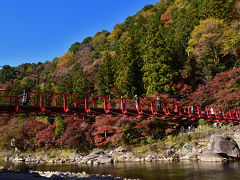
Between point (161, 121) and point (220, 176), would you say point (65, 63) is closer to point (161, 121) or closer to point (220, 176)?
point (161, 121)

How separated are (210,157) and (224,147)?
3.98 ft

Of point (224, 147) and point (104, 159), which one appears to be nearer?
point (224, 147)

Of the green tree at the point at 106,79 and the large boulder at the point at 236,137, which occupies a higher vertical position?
the green tree at the point at 106,79

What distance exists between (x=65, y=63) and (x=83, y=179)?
51.6 metres

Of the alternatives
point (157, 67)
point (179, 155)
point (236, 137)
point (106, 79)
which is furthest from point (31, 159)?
point (236, 137)

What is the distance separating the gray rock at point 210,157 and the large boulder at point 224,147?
29 cm

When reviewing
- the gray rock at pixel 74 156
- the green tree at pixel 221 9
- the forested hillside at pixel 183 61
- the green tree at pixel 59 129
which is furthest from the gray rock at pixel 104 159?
the green tree at pixel 221 9

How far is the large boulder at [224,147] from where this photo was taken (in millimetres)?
13531

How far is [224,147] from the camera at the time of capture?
13.6 metres

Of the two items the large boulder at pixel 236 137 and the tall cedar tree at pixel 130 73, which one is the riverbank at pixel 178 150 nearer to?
the large boulder at pixel 236 137

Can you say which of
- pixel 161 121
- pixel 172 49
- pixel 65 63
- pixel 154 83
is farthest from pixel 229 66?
pixel 65 63

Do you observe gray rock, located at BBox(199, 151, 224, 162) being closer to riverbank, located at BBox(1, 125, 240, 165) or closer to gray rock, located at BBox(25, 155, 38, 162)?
riverbank, located at BBox(1, 125, 240, 165)

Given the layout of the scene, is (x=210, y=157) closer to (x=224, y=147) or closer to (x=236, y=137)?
(x=224, y=147)

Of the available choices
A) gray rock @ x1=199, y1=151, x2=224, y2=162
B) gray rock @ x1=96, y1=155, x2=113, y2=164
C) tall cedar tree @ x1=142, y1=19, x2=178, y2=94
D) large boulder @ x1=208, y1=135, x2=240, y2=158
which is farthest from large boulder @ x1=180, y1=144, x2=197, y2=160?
tall cedar tree @ x1=142, y1=19, x2=178, y2=94
